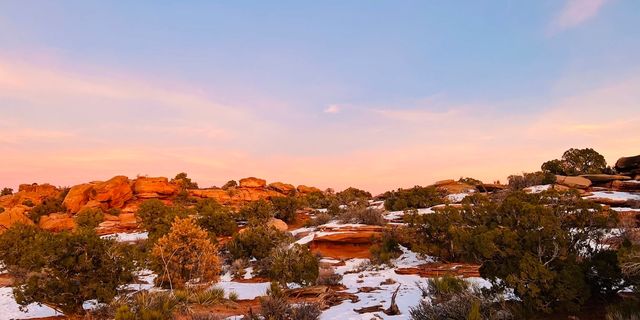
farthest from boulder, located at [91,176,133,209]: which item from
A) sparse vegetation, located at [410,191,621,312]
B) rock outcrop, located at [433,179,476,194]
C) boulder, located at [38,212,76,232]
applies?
sparse vegetation, located at [410,191,621,312]

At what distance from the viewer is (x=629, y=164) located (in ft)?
103

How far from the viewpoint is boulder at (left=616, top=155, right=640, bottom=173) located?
30766mm

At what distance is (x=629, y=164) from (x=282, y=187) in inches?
1629

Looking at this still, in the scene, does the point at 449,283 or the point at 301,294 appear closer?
the point at 449,283

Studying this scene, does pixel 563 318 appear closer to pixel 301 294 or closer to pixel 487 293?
pixel 487 293

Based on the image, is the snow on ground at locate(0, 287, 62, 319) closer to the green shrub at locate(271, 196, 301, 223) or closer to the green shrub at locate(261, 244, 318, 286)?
the green shrub at locate(261, 244, 318, 286)

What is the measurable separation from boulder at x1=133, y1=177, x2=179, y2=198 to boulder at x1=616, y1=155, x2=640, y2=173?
155 feet

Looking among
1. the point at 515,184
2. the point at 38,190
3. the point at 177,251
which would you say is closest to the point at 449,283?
the point at 177,251

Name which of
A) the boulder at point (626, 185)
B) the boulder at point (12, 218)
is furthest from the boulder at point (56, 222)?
the boulder at point (626, 185)

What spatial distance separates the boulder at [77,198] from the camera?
4350 centimetres

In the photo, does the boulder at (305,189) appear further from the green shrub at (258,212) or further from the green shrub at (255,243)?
the green shrub at (255,243)

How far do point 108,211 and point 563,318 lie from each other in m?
44.5

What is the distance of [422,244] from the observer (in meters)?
17.5

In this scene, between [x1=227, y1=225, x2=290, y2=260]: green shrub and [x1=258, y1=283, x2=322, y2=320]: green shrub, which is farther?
[x1=227, y1=225, x2=290, y2=260]: green shrub
